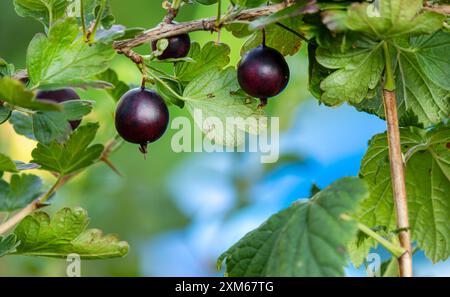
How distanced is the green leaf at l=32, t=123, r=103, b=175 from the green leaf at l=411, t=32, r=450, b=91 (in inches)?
16.2

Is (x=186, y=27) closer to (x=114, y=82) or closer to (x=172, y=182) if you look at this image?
(x=114, y=82)

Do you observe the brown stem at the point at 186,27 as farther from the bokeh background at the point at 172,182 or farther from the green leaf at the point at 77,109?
the bokeh background at the point at 172,182

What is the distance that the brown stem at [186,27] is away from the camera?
2.57 ft

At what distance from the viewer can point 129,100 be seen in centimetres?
80

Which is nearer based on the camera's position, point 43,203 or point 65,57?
point 65,57

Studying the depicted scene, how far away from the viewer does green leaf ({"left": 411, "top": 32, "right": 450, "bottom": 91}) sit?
0.81m

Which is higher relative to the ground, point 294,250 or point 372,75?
point 372,75

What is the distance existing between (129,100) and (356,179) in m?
0.27

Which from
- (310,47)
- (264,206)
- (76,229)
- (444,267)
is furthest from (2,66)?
(264,206)

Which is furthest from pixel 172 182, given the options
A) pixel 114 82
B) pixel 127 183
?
pixel 114 82

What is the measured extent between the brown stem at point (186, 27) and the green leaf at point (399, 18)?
12 cm

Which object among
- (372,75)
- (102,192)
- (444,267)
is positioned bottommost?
(444,267)

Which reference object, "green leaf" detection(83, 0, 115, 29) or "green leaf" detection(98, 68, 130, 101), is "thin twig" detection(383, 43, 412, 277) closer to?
"green leaf" detection(83, 0, 115, 29)

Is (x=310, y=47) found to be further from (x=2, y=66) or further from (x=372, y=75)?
(x=2, y=66)
